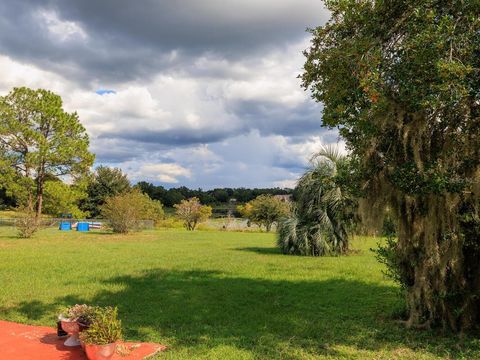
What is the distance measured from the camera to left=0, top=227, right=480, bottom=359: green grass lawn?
557 centimetres

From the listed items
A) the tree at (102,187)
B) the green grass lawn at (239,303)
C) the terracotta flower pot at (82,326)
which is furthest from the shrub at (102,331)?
the tree at (102,187)

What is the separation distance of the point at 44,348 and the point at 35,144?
1316 inches

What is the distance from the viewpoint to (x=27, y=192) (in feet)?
117

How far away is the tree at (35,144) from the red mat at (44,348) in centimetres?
3105

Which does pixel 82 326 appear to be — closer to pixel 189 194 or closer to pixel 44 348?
pixel 44 348

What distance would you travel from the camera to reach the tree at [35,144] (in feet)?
114

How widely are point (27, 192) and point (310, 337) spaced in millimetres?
34893

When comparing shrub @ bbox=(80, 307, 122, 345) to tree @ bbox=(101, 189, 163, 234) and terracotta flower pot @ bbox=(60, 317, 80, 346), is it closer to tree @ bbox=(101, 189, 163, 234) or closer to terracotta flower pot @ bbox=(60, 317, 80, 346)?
terracotta flower pot @ bbox=(60, 317, 80, 346)

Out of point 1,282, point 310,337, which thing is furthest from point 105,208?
point 310,337

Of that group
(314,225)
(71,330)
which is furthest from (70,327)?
(314,225)

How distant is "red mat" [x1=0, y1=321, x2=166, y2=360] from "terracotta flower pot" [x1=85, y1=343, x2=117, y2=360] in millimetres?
236

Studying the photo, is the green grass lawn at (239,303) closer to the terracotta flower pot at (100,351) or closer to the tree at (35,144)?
the terracotta flower pot at (100,351)

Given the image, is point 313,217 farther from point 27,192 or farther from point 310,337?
point 27,192

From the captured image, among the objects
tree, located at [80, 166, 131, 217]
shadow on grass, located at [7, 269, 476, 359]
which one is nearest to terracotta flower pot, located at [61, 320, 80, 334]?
shadow on grass, located at [7, 269, 476, 359]
